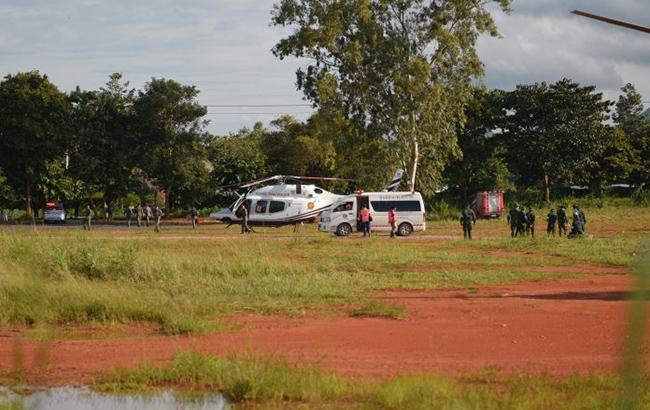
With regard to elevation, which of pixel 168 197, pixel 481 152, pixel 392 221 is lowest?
pixel 392 221

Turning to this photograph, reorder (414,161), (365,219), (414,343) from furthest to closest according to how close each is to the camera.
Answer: (414,161), (365,219), (414,343)

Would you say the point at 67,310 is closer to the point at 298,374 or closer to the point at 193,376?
the point at 193,376

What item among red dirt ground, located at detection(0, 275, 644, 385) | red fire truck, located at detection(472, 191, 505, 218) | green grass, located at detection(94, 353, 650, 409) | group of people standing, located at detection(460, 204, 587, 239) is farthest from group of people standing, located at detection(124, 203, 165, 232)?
green grass, located at detection(94, 353, 650, 409)

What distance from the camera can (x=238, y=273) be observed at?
21109mm

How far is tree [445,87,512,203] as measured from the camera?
6228 centimetres

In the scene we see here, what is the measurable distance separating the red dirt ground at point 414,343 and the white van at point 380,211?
77.1ft

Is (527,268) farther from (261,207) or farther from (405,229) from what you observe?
(261,207)

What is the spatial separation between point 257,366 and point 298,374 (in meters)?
0.50

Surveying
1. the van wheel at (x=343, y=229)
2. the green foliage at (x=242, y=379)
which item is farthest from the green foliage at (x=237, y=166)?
the green foliage at (x=242, y=379)

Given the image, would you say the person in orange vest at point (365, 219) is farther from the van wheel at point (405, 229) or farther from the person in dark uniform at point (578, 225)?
the person in dark uniform at point (578, 225)

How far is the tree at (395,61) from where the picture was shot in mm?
47906

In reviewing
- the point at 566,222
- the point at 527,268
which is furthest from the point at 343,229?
the point at 527,268

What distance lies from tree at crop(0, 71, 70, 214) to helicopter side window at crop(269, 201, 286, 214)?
71.6ft

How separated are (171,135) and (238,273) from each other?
4024 cm
